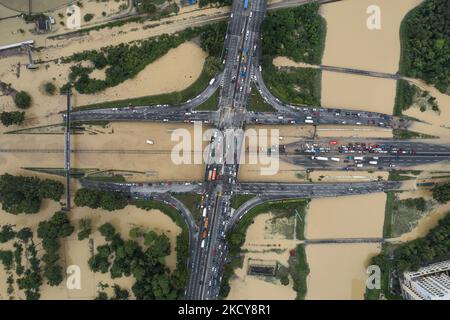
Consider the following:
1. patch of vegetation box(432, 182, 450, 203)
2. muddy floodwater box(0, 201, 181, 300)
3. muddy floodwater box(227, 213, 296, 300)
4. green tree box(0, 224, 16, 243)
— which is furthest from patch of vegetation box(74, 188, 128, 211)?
patch of vegetation box(432, 182, 450, 203)

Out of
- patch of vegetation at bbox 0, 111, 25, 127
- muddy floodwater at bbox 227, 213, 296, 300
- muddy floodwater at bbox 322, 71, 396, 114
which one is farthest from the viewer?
muddy floodwater at bbox 322, 71, 396, 114

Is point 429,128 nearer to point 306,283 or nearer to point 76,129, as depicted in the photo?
point 306,283

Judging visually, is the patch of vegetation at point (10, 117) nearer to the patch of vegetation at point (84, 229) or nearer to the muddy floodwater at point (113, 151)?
the muddy floodwater at point (113, 151)

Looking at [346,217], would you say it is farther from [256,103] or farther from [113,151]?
[113,151]

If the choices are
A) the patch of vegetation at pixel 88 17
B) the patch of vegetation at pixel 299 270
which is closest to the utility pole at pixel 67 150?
the patch of vegetation at pixel 88 17

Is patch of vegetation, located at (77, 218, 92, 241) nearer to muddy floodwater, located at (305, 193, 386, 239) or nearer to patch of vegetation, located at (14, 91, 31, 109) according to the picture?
patch of vegetation, located at (14, 91, 31, 109)

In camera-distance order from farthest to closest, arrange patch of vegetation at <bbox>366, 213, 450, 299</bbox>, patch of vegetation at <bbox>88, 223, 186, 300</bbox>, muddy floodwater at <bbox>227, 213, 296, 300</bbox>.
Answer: muddy floodwater at <bbox>227, 213, 296, 300</bbox> < patch of vegetation at <bbox>366, 213, 450, 299</bbox> < patch of vegetation at <bbox>88, 223, 186, 300</bbox>

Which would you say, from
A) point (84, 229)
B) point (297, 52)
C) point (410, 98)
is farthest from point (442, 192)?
point (84, 229)

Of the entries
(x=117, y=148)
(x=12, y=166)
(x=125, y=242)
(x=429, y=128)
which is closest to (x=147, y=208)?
(x=125, y=242)
